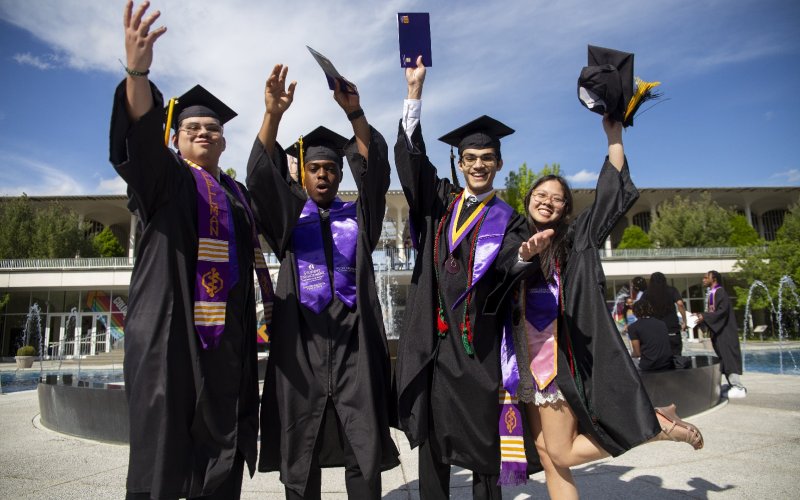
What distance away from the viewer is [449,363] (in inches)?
100

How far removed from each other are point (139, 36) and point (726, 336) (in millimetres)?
8607

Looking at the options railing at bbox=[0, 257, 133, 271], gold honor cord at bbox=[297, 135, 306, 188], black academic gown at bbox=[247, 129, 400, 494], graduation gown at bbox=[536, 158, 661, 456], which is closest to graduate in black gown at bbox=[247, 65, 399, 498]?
black academic gown at bbox=[247, 129, 400, 494]

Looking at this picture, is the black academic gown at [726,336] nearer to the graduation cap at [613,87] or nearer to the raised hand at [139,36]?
the graduation cap at [613,87]

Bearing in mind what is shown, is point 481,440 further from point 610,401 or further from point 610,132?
point 610,132

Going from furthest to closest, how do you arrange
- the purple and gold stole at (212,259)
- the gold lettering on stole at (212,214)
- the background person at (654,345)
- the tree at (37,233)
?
the tree at (37,233)
the background person at (654,345)
the gold lettering on stole at (212,214)
the purple and gold stole at (212,259)

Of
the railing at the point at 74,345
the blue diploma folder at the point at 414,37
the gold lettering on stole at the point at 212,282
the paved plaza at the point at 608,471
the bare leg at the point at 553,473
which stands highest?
the blue diploma folder at the point at 414,37

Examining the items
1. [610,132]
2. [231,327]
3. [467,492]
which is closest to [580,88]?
[610,132]

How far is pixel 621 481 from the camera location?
3.71m

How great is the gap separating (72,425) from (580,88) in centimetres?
592

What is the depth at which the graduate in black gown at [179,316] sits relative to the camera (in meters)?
1.99

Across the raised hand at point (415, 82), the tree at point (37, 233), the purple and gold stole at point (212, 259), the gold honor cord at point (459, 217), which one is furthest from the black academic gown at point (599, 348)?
the tree at point (37, 233)

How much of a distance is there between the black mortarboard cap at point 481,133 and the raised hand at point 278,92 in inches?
36.4

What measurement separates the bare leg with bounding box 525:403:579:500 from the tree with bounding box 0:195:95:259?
1300 inches

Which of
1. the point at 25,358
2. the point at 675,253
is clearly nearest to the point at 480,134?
the point at 25,358
